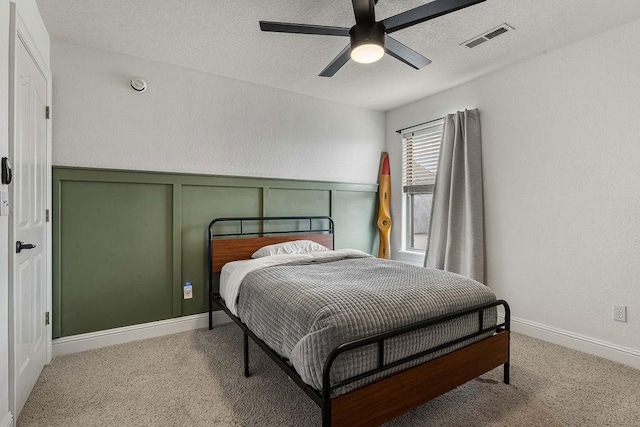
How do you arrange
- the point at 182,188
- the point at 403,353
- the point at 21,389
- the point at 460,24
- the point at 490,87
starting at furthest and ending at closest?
the point at 490,87, the point at 182,188, the point at 460,24, the point at 21,389, the point at 403,353

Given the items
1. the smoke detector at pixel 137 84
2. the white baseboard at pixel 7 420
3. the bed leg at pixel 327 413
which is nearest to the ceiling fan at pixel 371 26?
the smoke detector at pixel 137 84

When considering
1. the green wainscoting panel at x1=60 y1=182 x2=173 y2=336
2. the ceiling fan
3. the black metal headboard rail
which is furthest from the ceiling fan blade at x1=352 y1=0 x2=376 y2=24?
the green wainscoting panel at x1=60 y1=182 x2=173 y2=336

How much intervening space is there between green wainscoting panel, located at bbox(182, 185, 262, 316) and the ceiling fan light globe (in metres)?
1.87

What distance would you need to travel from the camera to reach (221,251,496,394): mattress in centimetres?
141

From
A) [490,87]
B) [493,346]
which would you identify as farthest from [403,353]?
[490,87]

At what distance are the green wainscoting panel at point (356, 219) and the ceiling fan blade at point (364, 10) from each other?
7.47 feet

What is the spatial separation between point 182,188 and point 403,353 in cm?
238

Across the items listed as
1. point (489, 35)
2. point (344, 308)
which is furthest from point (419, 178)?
point (344, 308)

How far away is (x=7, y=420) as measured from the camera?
1.53 metres

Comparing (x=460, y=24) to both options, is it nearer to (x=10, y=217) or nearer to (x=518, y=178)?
(x=518, y=178)

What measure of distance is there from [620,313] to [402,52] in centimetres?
248

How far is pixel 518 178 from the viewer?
2949 millimetres

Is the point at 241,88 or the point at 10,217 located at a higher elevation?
the point at 241,88

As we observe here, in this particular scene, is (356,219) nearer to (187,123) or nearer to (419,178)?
(419,178)
